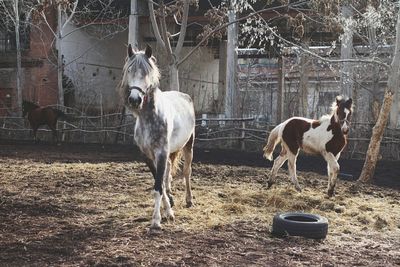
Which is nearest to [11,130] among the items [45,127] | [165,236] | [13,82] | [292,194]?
[45,127]

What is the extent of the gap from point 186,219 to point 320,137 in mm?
3605

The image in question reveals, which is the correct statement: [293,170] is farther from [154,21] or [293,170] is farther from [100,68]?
[100,68]

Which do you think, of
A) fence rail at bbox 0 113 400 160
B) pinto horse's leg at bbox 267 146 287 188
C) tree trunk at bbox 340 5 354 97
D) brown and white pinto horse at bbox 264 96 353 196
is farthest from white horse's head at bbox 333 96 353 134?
fence rail at bbox 0 113 400 160

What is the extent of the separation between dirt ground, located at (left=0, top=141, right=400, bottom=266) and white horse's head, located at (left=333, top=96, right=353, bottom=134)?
1.22 m

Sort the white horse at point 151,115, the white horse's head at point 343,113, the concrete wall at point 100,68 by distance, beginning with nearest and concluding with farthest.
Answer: the white horse at point 151,115, the white horse's head at point 343,113, the concrete wall at point 100,68

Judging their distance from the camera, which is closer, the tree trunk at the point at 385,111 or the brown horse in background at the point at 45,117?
the tree trunk at the point at 385,111

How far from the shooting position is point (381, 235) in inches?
241

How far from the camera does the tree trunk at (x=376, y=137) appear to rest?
1034cm

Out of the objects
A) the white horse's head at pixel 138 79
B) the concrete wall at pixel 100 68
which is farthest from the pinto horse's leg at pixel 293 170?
the concrete wall at pixel 100 68

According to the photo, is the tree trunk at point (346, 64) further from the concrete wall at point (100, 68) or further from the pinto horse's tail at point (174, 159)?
the pinto horse's tail at point (174, 159)

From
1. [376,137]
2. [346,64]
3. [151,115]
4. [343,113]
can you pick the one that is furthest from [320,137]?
[346,64]

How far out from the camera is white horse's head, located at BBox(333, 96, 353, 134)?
8523 millimetres

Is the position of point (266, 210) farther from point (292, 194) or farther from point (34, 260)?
point (34, 260)

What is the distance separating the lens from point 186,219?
6434mm
